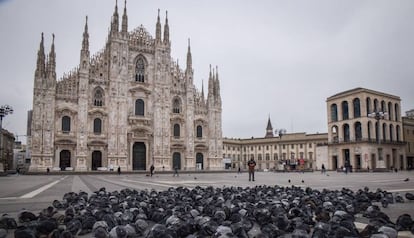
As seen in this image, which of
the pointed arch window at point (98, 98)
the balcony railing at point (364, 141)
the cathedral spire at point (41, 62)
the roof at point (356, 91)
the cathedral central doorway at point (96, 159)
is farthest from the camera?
the roof at point (356, 91)

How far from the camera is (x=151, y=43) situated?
49.2 meters

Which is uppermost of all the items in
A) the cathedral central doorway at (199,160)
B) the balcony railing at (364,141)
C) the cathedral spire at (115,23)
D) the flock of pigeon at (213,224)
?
the cathedral spire at (115,23)

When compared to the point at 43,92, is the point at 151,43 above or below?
above

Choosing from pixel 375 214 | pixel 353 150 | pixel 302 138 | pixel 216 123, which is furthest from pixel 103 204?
pixel 302 138

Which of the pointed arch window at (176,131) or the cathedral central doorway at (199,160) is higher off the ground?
the pointed arch window at (176,131)

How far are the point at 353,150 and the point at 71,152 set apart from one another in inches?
1832

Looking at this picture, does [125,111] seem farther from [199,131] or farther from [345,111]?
[345,111]

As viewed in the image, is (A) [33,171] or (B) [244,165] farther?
(B) [244,165]

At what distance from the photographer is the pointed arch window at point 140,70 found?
1855 inches

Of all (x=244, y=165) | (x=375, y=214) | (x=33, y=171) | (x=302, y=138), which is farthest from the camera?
(x=244, y=165)

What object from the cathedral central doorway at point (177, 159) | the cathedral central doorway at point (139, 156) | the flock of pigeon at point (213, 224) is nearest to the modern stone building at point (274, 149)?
the cathedral central doorway at point (177, 159)

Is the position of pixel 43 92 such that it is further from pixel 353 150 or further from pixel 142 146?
pixel 353 150

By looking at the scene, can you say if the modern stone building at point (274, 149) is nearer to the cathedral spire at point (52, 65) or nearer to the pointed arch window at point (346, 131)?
the pointed arch window at point (346, 131)

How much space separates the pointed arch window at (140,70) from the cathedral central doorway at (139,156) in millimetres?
10092
